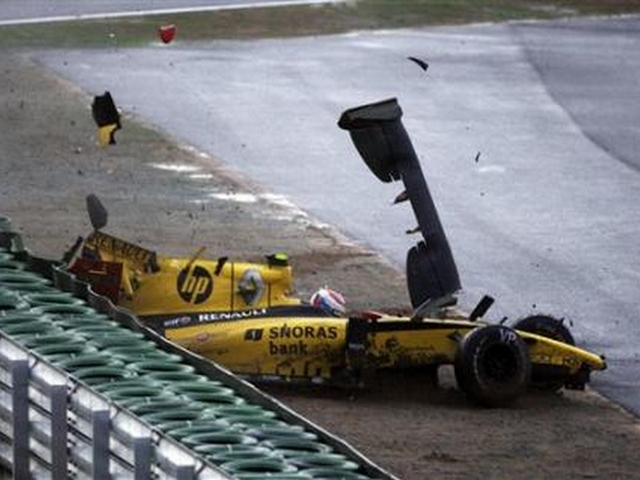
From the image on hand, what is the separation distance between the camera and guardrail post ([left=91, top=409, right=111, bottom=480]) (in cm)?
1405

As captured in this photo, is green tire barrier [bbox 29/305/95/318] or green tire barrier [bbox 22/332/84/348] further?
green tire barrier [bbox 29/305/95/318]

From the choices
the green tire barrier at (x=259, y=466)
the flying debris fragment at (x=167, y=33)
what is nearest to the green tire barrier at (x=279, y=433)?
the green tire barrier at (x=259, y=466)

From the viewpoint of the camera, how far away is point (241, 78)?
124 feet

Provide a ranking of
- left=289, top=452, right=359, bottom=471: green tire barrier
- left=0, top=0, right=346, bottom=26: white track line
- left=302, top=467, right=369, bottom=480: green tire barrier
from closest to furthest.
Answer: left=302, top=467, right=369, bottom=480: green tire barrier → left=289, top=452, right=359, bottom=471: green tire barrier → left=0, top=0, right=346, bottom=26: white track line

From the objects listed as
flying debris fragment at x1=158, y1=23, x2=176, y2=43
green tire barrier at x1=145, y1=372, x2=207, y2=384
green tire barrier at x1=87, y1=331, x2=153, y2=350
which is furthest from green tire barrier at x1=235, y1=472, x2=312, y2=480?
flying debris fragment at x1=158, y1=23, x2=176, y2=43

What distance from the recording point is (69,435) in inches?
582

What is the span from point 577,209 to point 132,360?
1359 centimetres

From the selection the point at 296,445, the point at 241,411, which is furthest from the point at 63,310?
the point at 296,445

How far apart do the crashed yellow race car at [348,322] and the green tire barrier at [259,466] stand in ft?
17.0

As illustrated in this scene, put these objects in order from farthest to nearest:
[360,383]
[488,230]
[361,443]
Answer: [488,230]
[360,383]
[361,443]

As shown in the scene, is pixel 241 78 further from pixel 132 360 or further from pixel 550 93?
pixel 132 360

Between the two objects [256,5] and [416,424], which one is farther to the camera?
[256,5]

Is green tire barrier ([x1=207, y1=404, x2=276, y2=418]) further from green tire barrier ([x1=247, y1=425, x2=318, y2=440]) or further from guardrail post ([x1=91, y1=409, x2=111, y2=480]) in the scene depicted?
guardrail post ([x1=91, y1=409, x2=111, y2=480])

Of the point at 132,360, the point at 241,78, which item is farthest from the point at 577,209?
the point at 132,360
